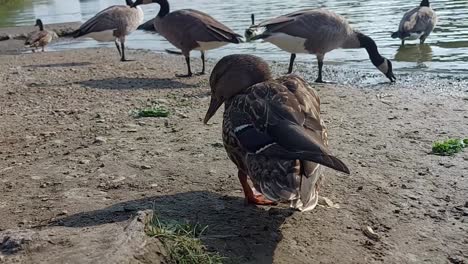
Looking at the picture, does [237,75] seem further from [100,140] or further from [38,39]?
[38,39]

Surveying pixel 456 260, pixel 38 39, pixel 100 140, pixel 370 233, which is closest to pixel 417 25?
pixel 100 140

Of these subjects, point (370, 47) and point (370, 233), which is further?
point (370, 47)

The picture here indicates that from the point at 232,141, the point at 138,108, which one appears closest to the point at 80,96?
the point at 138,108

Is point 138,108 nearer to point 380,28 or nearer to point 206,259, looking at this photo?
point 206,259

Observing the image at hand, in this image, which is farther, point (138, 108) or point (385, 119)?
point (138, 108)

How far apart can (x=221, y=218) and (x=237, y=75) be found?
1.31m

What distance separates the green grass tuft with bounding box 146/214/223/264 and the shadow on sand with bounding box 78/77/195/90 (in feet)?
22.4

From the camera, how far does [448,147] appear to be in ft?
19.3

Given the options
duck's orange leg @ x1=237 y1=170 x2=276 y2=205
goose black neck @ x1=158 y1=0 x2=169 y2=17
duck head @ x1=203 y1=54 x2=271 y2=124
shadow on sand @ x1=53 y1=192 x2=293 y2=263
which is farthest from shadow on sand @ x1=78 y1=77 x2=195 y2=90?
duck's orange leg @ x1=237 y1=170 x2=276 y2=205

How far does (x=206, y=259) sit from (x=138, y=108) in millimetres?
5049

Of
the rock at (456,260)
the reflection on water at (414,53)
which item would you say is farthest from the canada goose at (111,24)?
the rock at (456,260)

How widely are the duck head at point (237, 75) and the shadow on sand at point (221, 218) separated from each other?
2.93 ft

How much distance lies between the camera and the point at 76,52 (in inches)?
685

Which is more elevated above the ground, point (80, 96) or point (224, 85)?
point (224, 85)
